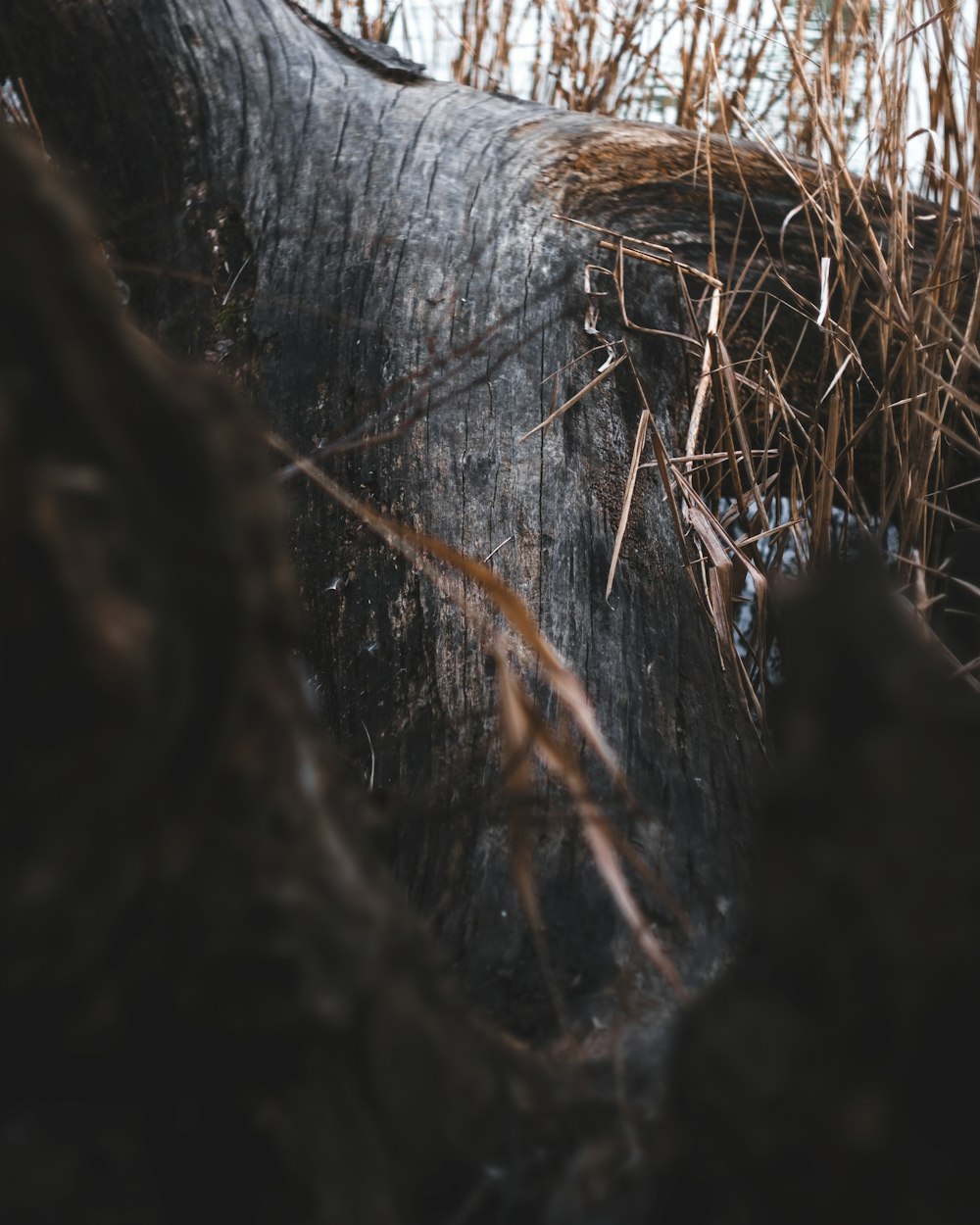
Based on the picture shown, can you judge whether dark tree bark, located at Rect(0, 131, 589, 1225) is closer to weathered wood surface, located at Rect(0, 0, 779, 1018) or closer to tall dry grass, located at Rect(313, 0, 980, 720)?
weathered wood surface, located at Rect(0, 0, 779, 1018)

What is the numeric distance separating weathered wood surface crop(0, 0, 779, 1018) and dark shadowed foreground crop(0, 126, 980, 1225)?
0.29m

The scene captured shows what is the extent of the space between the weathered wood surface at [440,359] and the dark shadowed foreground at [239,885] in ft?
0.95

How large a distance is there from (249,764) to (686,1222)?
11.1 inches

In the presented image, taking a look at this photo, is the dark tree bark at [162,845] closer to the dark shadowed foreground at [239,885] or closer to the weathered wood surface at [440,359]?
the dark shadowed foreground at [239,885]

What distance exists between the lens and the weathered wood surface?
920mm

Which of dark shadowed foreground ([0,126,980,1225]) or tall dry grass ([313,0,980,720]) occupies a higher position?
tall dry grass ([313,0,980,720])

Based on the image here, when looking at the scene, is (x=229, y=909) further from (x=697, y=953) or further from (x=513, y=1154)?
(x=697, y=953)

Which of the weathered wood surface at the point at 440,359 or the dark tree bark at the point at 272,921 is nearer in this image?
the dark tree bark at the point at 272,921

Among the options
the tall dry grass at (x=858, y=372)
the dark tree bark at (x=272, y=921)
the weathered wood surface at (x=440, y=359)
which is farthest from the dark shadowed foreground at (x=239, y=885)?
the tall dry grass at (x=858, y=372)

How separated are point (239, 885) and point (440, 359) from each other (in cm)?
82

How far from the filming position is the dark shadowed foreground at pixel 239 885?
15.1 inches

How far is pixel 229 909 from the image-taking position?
0.42 meters

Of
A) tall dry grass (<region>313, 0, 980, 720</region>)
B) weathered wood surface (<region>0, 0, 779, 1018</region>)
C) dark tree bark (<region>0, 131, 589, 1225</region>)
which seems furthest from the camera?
tall dry grass (<region>313, 0, 980, 720</region>)

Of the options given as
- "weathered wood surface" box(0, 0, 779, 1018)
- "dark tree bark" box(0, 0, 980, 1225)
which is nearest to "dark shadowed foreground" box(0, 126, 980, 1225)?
"dark tree bark" box(0, 0, 980, 1225)
